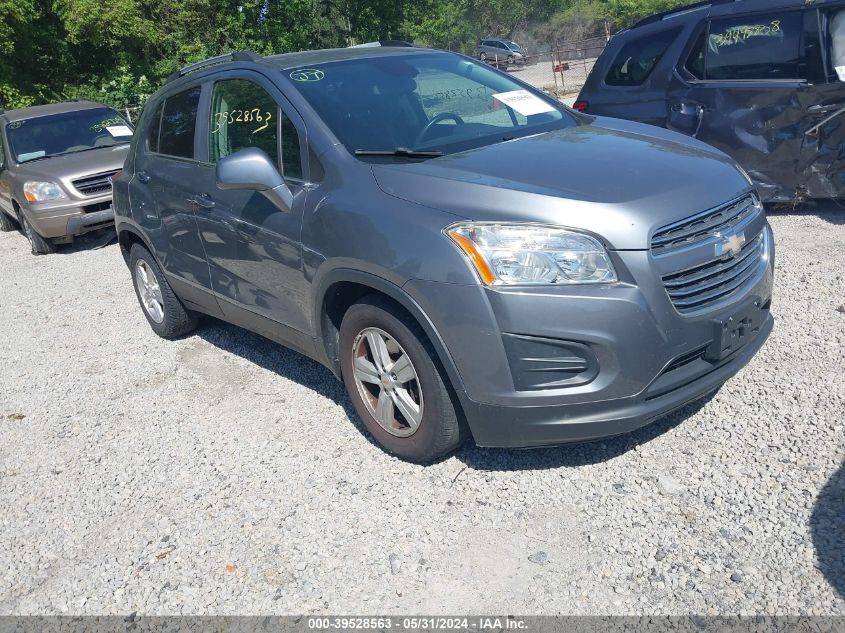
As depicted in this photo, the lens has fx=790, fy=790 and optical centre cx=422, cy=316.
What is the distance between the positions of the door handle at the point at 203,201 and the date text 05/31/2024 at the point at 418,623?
252 centimetres

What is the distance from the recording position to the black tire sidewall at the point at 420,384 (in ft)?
10.8

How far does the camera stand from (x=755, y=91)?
6.40 metres

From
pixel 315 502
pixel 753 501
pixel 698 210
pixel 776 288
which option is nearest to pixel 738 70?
pixel 776 288

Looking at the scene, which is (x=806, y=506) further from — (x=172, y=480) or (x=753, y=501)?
(x=172, y=480)

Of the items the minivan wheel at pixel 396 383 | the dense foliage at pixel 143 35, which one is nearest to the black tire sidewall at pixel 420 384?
the minivan wheel at pixel 396 383

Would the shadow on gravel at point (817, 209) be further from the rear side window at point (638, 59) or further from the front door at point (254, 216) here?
the front door at point (254, 216)

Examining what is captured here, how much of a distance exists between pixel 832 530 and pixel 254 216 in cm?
296

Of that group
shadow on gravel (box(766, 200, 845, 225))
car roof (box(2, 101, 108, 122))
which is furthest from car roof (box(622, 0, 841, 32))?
car roof (box(2, 101, 108, 122))

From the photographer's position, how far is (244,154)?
12.3 ft

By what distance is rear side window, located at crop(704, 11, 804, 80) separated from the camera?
6312mm

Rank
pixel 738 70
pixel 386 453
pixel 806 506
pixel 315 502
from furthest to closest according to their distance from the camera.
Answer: pixel 738 70
pixel 386 453
pixel 315 502
pixel 806 506

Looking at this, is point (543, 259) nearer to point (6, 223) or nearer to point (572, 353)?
point (572, 353)

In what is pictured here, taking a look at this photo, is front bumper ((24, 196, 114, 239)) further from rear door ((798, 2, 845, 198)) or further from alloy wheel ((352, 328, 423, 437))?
rear door ((798, 2, 845, 198))

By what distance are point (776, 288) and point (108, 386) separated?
14.8 ft
